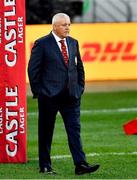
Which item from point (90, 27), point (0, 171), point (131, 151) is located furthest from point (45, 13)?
point (0, 171)

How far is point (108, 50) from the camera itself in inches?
947

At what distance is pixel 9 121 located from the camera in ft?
40.6

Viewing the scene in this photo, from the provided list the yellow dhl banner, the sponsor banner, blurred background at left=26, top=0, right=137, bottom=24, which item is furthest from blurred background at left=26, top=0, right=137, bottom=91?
the sponsor banner

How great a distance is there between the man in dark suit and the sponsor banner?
929 mm

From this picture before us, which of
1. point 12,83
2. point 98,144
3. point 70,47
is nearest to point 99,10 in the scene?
point 98,144

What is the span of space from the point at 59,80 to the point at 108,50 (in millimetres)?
12825

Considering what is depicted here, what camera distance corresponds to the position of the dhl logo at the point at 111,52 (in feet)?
78.2

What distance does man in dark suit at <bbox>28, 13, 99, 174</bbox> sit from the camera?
37.1 feet

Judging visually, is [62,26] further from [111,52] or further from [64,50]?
[111,52]

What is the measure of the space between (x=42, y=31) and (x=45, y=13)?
17.3 feet

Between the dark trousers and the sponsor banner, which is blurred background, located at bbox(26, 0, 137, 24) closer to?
the sponsor banner

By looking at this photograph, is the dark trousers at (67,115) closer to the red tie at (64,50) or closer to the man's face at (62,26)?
the red tie at (64,50)

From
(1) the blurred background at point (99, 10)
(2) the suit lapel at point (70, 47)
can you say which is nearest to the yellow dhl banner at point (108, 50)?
(1) the blurred background at point (99, 10)

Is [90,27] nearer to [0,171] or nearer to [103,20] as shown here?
[103,20]
